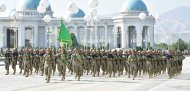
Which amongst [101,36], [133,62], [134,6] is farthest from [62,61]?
[101,36]

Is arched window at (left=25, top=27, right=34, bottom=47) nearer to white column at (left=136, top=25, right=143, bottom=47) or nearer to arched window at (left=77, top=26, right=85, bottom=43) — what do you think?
arched window at (left=77, top=26, right=85, bottom=43)

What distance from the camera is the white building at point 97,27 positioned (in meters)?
123

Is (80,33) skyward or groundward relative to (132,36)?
skyward

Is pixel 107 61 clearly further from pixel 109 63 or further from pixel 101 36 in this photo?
pixel 101 36

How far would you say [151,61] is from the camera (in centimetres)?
3622

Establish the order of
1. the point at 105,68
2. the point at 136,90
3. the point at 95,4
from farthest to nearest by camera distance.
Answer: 1. the point at 95,4
2. the point at 105,68
3. the point at 136,90

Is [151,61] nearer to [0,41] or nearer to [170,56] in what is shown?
[170,56]

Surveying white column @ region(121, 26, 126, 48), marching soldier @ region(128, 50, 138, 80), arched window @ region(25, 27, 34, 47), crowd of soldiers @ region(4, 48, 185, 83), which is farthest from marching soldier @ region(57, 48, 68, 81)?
arched window @ region(25, 27, 34, 47)

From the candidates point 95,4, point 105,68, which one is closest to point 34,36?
point 95,4

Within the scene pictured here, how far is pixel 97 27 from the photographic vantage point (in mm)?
124500

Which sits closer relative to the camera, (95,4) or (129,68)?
(129,68)

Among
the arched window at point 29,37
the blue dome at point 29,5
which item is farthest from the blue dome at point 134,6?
the arched window at point 29,37

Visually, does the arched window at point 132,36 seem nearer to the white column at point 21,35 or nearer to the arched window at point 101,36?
the arched window at point 101,36

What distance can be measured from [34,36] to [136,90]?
106231 millimetres
